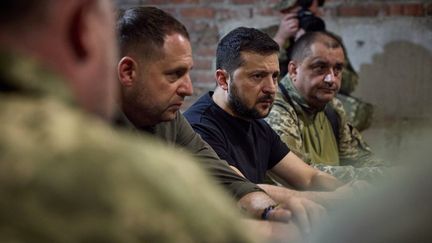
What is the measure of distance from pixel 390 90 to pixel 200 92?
41.1 inches

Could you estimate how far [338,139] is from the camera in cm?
279

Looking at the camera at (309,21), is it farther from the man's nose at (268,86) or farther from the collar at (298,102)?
the man's nose at (268,86)

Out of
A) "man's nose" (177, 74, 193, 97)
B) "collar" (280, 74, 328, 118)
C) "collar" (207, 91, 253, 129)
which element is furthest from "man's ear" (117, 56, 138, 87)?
"collar" (280, 74, 328, 118)

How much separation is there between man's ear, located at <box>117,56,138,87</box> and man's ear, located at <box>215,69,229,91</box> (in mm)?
664

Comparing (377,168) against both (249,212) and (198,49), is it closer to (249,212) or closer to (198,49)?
(249,212)

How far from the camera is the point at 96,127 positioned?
43 centimetres

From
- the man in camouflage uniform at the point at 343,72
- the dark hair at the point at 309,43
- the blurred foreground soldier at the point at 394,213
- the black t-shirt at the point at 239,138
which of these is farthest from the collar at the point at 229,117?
the blurred foreground soldier at the point at 394,213

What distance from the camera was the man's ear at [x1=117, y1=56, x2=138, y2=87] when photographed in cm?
173

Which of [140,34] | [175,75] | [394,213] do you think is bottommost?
[175,75]

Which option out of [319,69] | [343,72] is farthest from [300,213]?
[343,72]

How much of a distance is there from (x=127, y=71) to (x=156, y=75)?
75mm

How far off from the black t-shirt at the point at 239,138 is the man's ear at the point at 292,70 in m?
0.45

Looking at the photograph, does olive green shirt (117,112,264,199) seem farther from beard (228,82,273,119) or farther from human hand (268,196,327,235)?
beard (228,82,273,119)

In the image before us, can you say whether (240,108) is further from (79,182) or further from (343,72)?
(79,182)
